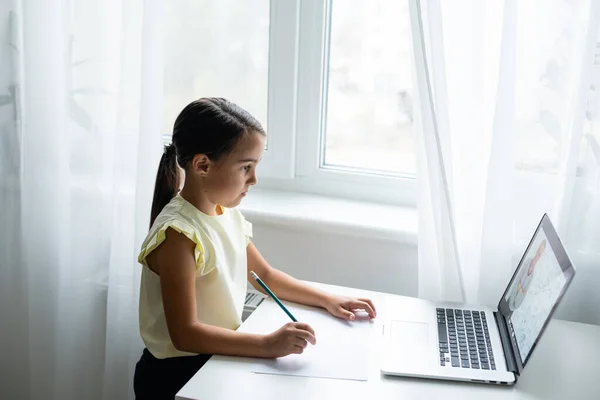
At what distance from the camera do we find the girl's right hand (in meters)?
1.28

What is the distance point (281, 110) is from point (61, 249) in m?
0.68

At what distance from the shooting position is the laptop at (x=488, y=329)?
1245 mm

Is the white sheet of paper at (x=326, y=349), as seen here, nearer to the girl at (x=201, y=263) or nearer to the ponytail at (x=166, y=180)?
the girl at (x=201, y=263)

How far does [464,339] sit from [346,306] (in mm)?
241

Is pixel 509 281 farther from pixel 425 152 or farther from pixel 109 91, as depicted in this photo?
pixel 109 91

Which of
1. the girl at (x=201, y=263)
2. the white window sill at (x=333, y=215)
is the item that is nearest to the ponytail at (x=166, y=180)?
the girl at (x=201, y=263)

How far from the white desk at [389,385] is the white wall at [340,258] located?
0.42m

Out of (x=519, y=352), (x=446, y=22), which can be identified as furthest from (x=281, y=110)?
(x=519, y=352)

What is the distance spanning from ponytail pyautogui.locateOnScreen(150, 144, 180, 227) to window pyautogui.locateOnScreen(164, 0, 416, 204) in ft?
1.80

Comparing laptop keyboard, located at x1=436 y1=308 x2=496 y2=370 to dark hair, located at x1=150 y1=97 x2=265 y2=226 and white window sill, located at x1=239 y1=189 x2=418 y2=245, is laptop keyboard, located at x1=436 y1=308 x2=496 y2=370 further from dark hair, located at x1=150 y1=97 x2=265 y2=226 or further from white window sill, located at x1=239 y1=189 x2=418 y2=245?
dark hair, located at x1=150 y1=97 x2=265 y2=226

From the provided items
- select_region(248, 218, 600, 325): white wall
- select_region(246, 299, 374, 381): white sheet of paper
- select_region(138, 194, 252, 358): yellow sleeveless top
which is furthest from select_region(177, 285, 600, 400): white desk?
select_region(248, 218, 600, 325): white wall

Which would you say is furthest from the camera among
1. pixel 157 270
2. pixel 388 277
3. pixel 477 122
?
pixel 388 277

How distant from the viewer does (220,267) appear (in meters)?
1.44

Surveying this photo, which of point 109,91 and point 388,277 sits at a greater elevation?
point 109,91
